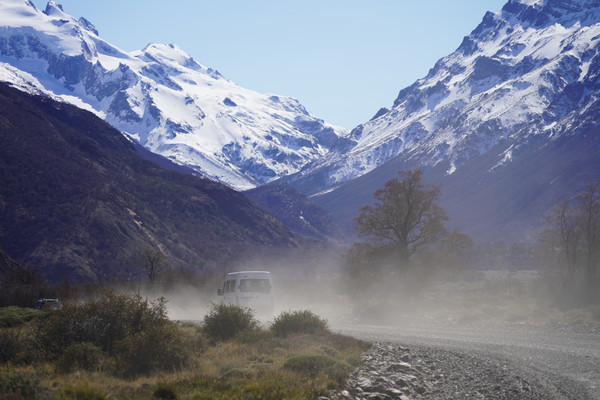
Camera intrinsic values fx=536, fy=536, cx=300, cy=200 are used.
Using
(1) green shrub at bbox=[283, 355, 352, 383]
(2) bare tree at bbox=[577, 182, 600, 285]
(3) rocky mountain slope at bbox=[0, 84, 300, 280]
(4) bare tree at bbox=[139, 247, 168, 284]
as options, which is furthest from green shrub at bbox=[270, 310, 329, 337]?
(3) rocky mountain slope at bbox=[0, 84, 300, 280]

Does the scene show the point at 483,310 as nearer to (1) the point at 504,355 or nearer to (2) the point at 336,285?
(1) the point at 504,355

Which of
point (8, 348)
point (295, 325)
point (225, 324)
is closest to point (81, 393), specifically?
point (8, 348)

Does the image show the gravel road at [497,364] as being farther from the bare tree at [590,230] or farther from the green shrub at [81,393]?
the bare tree at [590,230]

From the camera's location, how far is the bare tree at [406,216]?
3778 centimetres

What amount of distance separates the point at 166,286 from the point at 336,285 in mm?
21935

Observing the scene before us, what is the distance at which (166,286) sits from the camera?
68.5 metres

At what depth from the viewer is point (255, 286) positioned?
96.3ft

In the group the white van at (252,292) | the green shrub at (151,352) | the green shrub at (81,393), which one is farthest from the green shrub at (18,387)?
the white van at (252,292)

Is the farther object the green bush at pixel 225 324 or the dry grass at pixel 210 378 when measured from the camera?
the green bush at pixel 225 324

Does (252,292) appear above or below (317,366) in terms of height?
above

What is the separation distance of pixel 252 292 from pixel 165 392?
710 inches

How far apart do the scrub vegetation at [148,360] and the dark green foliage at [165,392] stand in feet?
0.06

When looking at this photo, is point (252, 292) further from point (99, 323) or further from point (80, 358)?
point (80, 358)

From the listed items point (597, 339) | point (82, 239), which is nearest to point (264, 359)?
point (597, 339)
